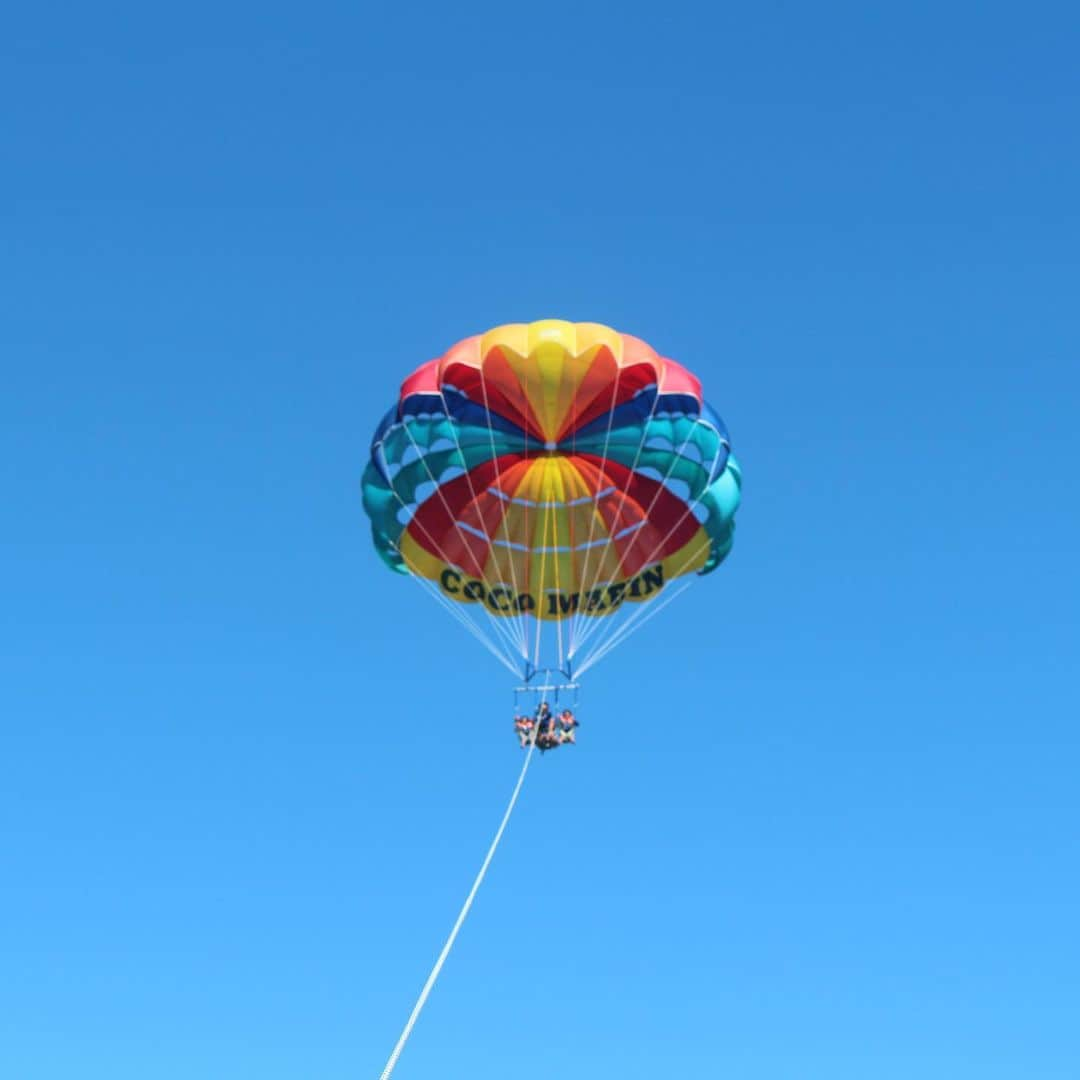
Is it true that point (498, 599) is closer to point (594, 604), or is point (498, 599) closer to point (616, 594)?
point (594, 604)

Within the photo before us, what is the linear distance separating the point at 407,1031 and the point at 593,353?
15.4m

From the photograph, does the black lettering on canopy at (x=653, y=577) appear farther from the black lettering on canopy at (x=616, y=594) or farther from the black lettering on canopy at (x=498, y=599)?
the black lettering on canopy at (x=498, y=599)

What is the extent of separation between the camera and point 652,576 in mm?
32781

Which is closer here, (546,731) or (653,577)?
(546,731)

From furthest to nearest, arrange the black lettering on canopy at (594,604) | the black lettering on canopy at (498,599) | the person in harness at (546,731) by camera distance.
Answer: the black lettering on canopy at (498,599) < the black lettering on canopy at (594,604) < the person in harness at (546,731)

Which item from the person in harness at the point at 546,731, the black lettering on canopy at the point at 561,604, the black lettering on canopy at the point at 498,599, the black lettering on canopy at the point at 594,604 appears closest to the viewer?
the person in harness at the point at 546,731

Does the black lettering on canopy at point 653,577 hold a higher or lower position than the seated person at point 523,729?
higher

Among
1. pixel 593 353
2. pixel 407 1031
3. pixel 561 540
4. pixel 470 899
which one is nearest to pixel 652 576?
pixel 561 540

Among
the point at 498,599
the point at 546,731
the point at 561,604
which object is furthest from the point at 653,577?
the point at 546,731

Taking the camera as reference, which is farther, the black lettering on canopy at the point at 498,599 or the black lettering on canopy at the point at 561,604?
the black lettering on canopy at the point at 561,604

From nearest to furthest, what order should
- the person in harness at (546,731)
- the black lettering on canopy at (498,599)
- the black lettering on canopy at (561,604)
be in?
Answer: the person in harness at (546,731) < the black lettering on canopy at (498,599) < the black lettering on canopy at (561,604)

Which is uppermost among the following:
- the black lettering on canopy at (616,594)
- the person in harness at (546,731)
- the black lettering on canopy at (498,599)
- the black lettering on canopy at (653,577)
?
the black lettering on canopy at (653,577)

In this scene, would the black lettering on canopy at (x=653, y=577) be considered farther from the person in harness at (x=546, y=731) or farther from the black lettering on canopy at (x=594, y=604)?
the person in harness at (x=546, y=731)

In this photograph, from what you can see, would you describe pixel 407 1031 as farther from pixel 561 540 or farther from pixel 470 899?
pixel 561 540
